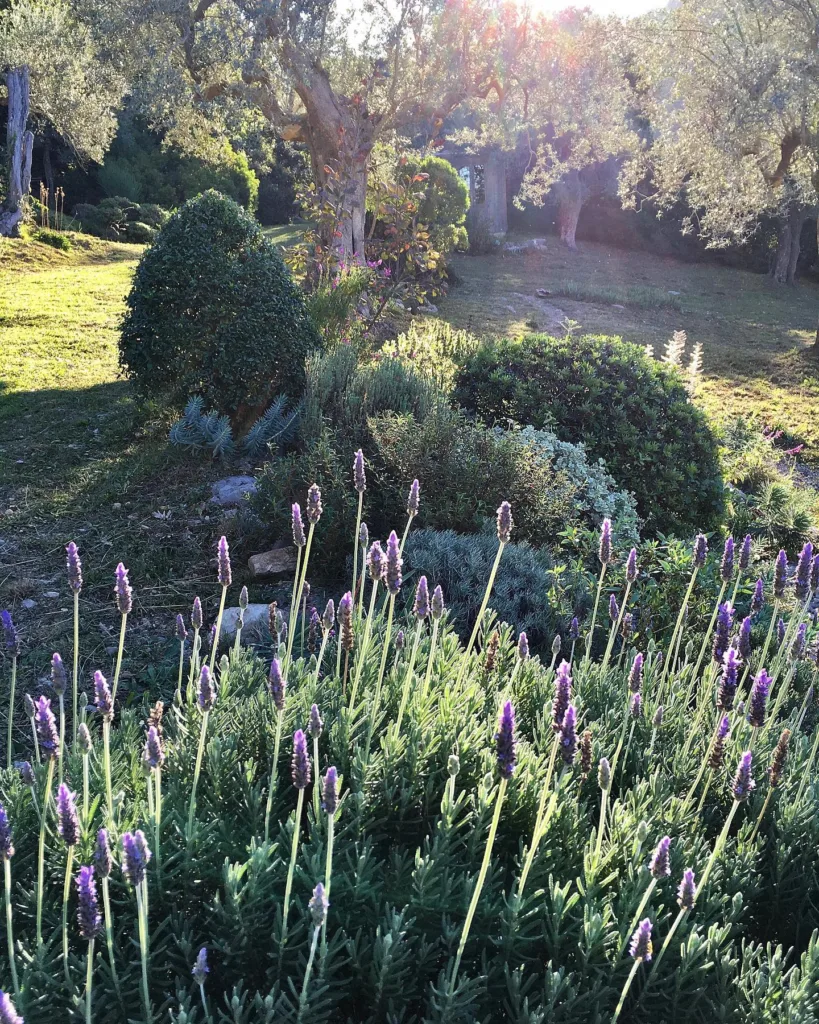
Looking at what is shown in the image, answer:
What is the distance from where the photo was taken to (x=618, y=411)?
6320mm

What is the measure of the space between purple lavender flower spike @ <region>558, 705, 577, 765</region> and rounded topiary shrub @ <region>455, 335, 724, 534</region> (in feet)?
14.8

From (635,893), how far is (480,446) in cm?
379

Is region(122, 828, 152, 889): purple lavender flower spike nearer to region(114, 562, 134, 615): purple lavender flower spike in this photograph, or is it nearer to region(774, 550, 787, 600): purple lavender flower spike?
region(114, 562, 134, 615): purple lavender flower spike

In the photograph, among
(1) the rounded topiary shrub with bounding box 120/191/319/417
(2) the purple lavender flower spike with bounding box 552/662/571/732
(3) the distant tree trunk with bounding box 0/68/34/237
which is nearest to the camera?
(2) the purple lavender flower spike with bounding box 552/662/571/732

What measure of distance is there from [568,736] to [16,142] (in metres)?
22.4

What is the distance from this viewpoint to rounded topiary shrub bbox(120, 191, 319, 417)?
21.8 feet

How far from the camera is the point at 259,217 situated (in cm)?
3152

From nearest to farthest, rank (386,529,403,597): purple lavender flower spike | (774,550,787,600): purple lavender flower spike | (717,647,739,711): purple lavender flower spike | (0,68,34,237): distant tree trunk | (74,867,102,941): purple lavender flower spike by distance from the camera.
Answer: (74,867,102,941): purple lavender flower spike → (717,647,739,711): purple lavender flower spike → (386,529,403,597): purple lavender flower spike → (774,550,787,600): purple lavender flower spike → (0,68,34,237): distant tree trunk

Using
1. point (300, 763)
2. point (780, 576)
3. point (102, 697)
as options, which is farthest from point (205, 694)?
point (780, 576)

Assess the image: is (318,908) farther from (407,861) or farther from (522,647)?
(522,647)

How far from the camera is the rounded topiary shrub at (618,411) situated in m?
6.14

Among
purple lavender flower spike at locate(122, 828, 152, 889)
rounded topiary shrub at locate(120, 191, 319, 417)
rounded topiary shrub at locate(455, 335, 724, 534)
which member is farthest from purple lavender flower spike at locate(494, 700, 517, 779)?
rounded topiary shrub at locate(120, 191, 319, 417)

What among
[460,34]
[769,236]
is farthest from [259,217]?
[460,34]

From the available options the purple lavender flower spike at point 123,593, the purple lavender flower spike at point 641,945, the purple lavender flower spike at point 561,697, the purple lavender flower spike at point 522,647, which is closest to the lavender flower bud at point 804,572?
the purple lavender flower spike at point 522,647
